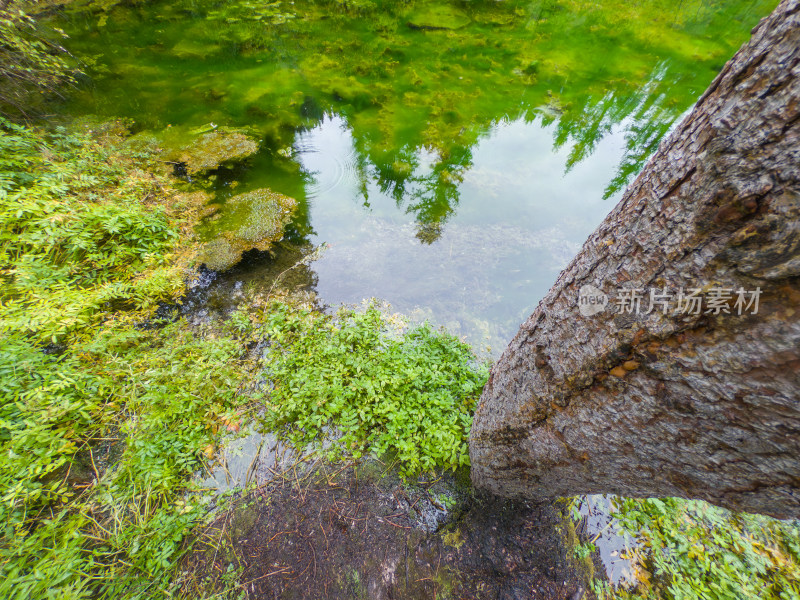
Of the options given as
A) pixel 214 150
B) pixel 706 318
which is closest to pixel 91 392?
pixel 706 318

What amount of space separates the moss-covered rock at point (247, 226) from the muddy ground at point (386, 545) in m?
2.53

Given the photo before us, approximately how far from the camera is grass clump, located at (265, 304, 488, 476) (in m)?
2.07

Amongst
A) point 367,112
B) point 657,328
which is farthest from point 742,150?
point 367,112

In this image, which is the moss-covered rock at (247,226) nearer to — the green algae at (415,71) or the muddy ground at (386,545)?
the green algae at (415,71)

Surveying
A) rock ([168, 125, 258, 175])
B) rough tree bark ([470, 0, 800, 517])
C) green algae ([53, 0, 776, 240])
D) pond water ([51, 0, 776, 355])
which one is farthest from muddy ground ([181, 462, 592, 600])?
rock ([168, 125, 258, 175])

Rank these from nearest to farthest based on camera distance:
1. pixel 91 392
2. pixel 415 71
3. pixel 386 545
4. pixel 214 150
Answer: pixel 386 545
pixel 91 392
pixel 214 150
pixel 415 71

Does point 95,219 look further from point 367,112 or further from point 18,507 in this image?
point 367,112

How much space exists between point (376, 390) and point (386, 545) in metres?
0.90

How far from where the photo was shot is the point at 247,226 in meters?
3.82

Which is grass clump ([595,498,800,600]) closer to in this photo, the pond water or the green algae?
the pond water

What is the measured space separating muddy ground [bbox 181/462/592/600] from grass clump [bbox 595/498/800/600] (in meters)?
0.42

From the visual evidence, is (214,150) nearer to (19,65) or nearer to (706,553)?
(19,65)

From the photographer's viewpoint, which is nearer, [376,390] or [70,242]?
[376,390]

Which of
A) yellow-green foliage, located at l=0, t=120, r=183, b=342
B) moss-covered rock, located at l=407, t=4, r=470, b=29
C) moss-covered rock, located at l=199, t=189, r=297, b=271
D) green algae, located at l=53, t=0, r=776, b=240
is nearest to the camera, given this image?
yellow-green foliage, located at l=0, t=120, r=183, b=342
